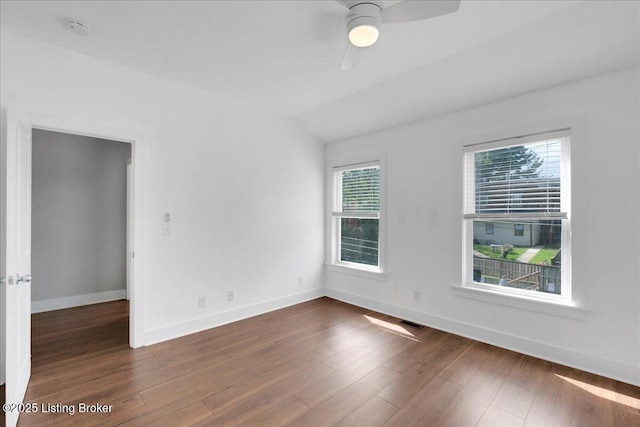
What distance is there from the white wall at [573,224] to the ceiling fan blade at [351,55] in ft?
5.60

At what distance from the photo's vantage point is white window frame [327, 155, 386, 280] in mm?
4078

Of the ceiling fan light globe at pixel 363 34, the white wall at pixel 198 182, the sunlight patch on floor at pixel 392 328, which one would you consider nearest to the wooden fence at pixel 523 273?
the sunlight patch on floor at pixel 392 328

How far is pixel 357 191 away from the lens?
4.56m

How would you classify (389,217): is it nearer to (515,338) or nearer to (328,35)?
(515,338)

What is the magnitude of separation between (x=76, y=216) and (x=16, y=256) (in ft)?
9.10

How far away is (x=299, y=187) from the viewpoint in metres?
4.52

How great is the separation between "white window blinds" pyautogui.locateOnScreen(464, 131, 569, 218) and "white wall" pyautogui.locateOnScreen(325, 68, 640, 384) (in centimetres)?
11

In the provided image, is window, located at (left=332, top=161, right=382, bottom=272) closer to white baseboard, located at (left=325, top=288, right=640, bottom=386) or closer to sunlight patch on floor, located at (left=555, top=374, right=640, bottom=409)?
white baseboard, located at (left=325, top=288, right=640, bottom=386)

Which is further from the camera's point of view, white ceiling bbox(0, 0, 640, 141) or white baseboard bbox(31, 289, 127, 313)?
white baseboard bbox(31, 289, 127, 313)

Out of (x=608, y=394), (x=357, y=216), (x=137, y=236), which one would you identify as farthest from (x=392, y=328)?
(x=137, y=236)

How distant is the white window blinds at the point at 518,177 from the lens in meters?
2.76

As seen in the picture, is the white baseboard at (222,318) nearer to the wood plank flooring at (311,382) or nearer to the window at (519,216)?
the wood plank flooring at (311,382)

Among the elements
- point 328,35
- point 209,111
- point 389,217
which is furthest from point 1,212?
point 389,217

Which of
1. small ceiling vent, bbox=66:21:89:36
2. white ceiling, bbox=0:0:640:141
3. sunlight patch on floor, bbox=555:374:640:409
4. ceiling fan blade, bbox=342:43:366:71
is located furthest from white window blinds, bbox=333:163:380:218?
small ceiling vent, bbox=66:21:89:36
